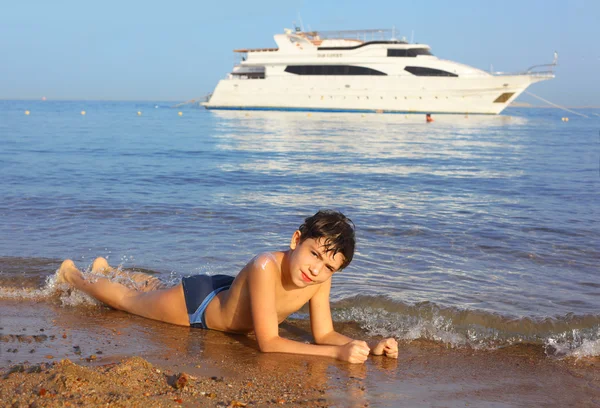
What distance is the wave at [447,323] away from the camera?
324 cm

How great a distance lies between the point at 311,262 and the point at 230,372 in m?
0.57

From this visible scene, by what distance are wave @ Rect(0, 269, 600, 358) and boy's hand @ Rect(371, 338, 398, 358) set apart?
0.40m

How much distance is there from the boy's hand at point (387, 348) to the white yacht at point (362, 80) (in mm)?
35236

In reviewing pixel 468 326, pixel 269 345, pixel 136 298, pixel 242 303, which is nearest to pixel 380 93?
pixel 468 326

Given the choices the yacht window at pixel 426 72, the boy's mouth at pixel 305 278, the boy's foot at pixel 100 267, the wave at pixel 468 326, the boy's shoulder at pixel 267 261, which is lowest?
the wave at pixel 468 326

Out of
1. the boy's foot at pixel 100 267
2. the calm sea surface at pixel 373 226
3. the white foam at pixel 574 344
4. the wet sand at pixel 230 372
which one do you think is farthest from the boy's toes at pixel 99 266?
the white foam at pixel 574 344

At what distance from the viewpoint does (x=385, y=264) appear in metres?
4.91

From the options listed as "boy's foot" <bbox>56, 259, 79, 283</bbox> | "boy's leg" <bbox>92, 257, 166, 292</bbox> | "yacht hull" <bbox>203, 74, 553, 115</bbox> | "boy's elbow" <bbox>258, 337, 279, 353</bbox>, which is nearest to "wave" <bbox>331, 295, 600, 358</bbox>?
"boy's elbow" <bbox>258, 337, 279, 353</bbox>

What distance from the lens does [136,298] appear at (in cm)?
353

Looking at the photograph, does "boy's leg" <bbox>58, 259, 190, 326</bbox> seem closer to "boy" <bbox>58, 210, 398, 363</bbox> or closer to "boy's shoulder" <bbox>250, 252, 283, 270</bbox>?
"boy" <bbox>58, 210, 398, 363</bbox>

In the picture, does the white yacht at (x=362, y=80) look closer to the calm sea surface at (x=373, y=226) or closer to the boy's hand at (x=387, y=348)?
the calm sea surface at (x=373, y=226)

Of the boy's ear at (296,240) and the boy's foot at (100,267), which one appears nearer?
the boy's ear at (296,240)

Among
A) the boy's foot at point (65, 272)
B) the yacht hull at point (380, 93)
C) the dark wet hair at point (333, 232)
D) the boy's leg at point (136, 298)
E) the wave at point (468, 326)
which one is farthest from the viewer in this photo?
the yacht hull at point (380, 93)

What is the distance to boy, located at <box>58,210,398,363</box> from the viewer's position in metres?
2.67
